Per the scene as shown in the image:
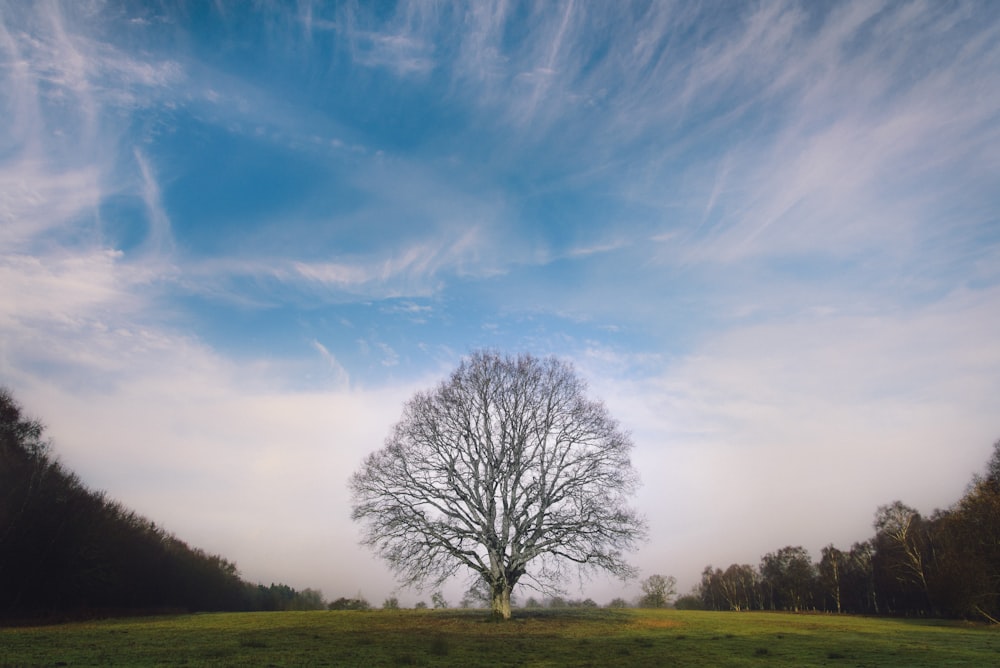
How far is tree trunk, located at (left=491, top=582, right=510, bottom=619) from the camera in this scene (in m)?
27.0

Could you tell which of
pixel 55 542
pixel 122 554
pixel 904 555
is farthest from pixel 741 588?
pixel 55 542

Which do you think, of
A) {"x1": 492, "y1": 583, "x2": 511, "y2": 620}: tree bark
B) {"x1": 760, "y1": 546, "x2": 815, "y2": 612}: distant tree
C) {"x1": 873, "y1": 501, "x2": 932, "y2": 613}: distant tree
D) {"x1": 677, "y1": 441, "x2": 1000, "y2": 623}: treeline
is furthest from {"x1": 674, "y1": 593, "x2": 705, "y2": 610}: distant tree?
{"x1": 492, "y1": 583, "x2": 511, "y2": 620}: tree bark

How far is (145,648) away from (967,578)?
46.5m

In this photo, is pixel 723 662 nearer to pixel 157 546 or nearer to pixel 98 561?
pixel 98 561

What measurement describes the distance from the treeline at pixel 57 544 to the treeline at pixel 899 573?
5525 cm

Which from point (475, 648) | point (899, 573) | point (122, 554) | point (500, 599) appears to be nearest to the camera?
point (475, 648)

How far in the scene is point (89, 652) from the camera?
523 inches

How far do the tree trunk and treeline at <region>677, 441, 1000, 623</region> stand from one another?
31512 mm

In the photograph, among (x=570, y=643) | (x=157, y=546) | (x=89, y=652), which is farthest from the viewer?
(x=157, y=546)

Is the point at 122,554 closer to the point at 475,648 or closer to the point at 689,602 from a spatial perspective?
the point at 475,648

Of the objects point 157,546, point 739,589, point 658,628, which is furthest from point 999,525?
point 739,589

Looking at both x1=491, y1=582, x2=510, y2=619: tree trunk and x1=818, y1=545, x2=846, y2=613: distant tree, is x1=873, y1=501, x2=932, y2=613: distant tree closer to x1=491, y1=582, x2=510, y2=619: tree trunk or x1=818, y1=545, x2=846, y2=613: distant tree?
x1=818, y1=545, x2=846, y2=613: distant tree

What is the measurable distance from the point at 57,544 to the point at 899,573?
82124mm

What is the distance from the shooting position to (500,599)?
27.2 meters
